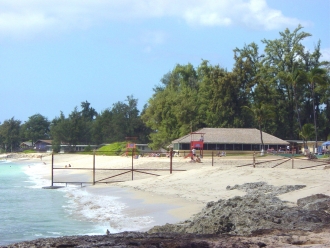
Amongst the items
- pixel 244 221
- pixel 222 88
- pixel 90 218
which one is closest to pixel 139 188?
pixel 90 218

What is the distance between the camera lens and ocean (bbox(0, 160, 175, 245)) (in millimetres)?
15438

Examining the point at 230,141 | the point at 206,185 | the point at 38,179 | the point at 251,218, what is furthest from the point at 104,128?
the point at 251,218

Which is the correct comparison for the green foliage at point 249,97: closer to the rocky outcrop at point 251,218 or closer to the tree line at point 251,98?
the tree line at point 251,98

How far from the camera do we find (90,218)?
59.5ft

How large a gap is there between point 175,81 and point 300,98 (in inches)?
963

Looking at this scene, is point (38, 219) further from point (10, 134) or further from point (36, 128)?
point (10, 134)

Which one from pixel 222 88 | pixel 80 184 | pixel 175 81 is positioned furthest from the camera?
pixel 175 81

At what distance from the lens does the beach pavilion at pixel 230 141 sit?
6569 cm

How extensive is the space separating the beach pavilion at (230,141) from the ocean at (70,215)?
3923cm

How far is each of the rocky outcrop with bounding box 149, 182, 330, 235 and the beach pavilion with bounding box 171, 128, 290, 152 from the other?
4994cm

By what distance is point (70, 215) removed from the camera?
1933 cm

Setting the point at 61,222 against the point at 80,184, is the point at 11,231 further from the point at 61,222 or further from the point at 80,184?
Result: the point at 80,184

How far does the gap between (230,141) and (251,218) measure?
5435cm

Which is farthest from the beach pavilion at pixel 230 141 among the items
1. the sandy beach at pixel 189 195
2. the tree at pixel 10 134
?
the tree at pixel 10 134
